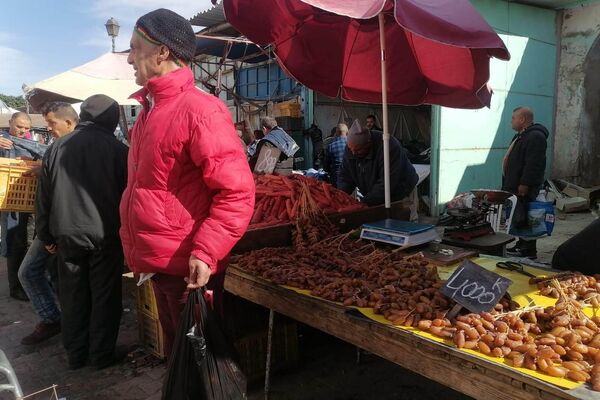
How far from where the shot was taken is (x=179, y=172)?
1.94 meters

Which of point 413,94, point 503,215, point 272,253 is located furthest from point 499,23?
point 272,253

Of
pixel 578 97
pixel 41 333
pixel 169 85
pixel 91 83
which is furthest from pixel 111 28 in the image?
pixel 578 97

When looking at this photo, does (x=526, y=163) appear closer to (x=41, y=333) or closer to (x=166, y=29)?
(x=166, y=29)

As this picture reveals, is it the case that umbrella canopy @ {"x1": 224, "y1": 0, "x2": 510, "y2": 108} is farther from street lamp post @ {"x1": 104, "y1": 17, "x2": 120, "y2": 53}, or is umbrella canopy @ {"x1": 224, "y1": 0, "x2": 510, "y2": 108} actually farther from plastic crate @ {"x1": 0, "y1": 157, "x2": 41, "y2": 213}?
street lamp post @ {"x1": 104, "y1": 17, "x2": 120, "y2": 53}

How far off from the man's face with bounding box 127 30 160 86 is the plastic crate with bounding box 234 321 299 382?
1.87 metres

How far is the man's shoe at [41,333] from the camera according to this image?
13.0 ft

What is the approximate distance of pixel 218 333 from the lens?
195 cm

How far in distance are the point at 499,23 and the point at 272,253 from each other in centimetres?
787

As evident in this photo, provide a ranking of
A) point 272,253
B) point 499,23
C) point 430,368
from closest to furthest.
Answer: point 430,368, point 272,253, point 499,23

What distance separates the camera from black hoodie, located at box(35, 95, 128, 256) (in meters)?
3.24

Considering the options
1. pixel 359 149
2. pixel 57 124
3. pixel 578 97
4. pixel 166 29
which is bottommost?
pixel 359 149

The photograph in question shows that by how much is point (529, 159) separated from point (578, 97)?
202 inches

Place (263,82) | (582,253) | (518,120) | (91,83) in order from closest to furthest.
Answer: (582,253) → (518,120) → (91,83) → (263,82)

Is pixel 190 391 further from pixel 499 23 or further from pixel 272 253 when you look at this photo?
pixel 499 23
